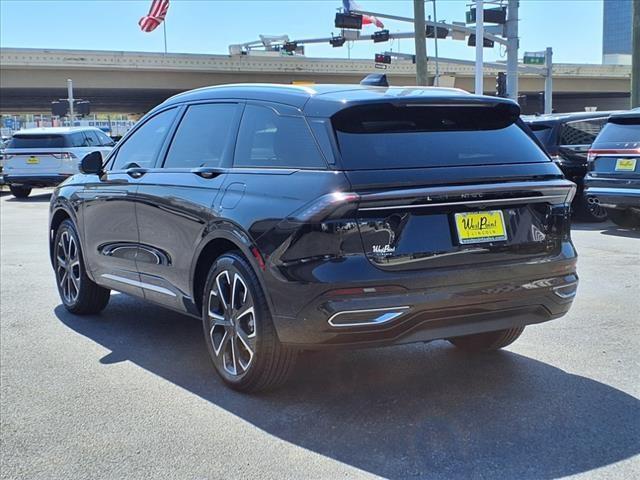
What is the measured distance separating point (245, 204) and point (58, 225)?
3.30 meters

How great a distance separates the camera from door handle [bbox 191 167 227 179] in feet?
15.1

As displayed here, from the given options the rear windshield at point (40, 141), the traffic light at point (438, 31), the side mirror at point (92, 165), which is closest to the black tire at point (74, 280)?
the side mirror at point (92, 165)

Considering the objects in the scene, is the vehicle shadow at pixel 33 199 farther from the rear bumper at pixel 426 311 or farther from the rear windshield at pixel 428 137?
the rear bumper at pixel 426 311

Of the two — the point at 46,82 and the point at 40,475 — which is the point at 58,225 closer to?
the point at 40,475

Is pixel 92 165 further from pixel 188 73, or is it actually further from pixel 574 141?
pixel 188 73

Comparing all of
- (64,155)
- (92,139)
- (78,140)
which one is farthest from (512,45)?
(64,155)

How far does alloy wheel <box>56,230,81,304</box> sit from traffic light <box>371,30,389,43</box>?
95.3 ft

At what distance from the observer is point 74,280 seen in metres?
6.51

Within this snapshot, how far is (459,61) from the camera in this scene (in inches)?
1469

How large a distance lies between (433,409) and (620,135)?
7733mm

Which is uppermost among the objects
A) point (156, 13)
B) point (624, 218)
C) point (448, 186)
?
point (156, 13)

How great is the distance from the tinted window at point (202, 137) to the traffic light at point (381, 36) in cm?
3002

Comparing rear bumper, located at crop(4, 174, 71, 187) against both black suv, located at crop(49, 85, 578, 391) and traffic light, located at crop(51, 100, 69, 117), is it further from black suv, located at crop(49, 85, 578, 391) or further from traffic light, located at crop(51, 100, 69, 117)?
black suv, located at crop(49, 85, 578, 391)

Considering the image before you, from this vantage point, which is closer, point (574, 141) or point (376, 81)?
point (376, 81)
